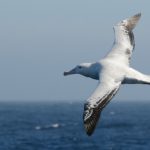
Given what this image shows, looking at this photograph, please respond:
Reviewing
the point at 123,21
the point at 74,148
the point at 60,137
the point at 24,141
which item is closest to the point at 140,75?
the point at 123,21

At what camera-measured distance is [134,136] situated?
98.7 meters

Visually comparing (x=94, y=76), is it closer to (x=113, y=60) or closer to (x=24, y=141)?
(x=113, y=60)

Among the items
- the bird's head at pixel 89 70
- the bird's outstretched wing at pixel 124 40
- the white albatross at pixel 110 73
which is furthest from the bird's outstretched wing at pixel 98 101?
the bird's outstretched wing at pixel 124 40

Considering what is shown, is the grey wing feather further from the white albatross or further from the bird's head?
the bird's head

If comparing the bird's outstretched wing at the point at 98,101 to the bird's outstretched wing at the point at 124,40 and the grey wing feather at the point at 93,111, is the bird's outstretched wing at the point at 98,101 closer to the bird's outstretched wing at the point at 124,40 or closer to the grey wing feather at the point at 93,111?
the grey wing feather at the point at 93,111

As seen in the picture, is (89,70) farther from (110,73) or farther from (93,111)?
(93,111)

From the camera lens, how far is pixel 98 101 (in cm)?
2092

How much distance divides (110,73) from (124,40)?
3868mm

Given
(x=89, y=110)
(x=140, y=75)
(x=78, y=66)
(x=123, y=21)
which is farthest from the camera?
(x=123, y=21)

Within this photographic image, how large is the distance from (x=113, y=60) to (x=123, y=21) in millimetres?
3361

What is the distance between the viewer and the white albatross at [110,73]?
2066 cm

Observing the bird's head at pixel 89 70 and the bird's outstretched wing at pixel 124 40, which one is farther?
the bird's outstretched wing at pixel 124 40

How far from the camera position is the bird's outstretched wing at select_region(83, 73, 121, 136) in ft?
66.7

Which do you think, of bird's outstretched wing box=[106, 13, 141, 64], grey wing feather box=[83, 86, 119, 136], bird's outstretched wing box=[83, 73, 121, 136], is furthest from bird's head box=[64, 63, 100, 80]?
grey wing feather box=[83, 86, 119, 136]
